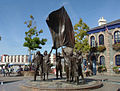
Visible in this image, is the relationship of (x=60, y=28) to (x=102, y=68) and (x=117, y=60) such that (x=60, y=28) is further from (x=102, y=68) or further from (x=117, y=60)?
(x=117, y=60)

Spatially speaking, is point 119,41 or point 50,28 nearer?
point 50,28

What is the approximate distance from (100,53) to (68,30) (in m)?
14.3

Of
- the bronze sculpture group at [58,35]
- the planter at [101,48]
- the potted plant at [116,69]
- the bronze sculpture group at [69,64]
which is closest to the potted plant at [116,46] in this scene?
the planter at [101,48]

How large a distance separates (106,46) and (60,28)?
14259 mm

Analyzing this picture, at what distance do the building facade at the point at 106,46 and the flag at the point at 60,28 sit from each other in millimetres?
13144

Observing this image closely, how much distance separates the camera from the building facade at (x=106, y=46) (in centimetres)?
2172

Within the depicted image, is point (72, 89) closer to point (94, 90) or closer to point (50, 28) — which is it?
point (94, 90)

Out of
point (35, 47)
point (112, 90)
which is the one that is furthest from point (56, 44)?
point (35, 47)

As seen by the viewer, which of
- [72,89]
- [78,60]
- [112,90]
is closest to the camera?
[72,89]

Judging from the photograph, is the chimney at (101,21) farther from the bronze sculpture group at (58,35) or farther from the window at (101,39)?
the bronze sculpture group at (58,35)

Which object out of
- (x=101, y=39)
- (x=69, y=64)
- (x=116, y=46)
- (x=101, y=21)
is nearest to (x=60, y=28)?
(x=69, y=64)

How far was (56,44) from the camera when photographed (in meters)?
11.1

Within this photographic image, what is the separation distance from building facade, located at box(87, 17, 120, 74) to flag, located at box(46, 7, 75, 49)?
1314cm

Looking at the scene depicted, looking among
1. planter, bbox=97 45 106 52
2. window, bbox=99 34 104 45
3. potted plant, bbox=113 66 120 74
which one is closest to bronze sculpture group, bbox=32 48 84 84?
potted plant, bbox=113 66 120 74
